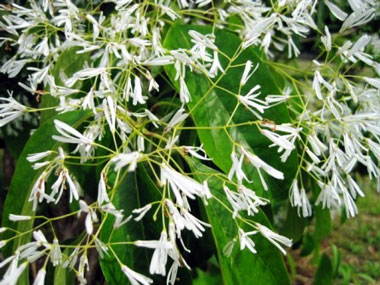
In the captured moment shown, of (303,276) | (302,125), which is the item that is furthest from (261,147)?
(303,276)

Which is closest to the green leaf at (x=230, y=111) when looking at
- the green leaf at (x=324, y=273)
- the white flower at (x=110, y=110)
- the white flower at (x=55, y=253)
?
the white flower at (x=110, y=110)

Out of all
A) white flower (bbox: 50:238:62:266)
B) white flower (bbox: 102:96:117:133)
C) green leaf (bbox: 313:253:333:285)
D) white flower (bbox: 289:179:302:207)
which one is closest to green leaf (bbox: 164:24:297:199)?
white flower (bbox: 289:179:302:207)

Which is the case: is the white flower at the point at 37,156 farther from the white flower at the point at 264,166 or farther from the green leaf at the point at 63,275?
the white flower at the point at 264,166

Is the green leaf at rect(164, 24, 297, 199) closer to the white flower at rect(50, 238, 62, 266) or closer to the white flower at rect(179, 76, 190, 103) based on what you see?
the white flower at rect(179, 76, 190, 103)

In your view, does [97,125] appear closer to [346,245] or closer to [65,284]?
[65,284]

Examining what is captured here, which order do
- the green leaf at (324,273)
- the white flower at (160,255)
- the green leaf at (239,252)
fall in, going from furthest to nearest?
the green leaf at (324,273)
the green leaf at (239,252)
the white flower at (160,255)

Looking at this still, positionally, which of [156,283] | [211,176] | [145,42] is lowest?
[156,283]
